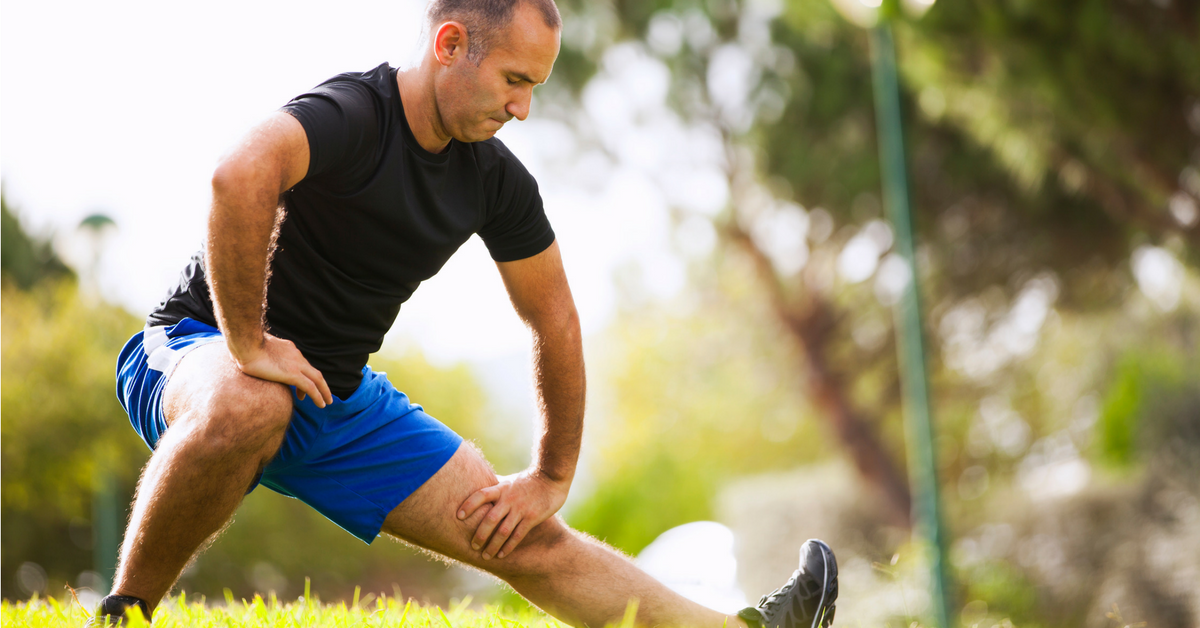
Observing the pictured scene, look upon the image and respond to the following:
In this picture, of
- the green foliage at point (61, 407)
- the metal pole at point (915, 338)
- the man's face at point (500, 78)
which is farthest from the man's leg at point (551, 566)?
the green foliage at point (61, 407)

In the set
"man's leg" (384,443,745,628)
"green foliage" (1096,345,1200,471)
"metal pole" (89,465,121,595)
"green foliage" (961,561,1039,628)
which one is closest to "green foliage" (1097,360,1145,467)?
"green foliage" (1096,345,1200,471)

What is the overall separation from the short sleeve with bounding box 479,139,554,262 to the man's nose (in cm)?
26

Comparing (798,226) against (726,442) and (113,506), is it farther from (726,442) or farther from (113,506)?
(726,442)

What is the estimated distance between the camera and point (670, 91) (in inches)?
519

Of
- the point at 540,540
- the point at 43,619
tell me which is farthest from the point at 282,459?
the point at 43,619

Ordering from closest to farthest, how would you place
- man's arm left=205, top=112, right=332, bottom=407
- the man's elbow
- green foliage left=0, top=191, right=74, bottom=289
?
1. man's arm left=205, top=112, right=332, bottom=407
2. the man's elbow
3. green foliage left=0, top=191, right=74, bottom=289

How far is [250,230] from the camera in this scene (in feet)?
6.58

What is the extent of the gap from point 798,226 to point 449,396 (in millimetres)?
7553

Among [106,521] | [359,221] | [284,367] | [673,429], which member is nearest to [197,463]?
[284,367]

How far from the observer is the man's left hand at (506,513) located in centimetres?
253

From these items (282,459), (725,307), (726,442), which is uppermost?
(726,442)

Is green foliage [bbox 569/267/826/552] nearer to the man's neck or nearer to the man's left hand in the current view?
the man's left hand

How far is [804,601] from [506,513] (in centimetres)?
96

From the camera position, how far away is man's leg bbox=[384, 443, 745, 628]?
254 cm
